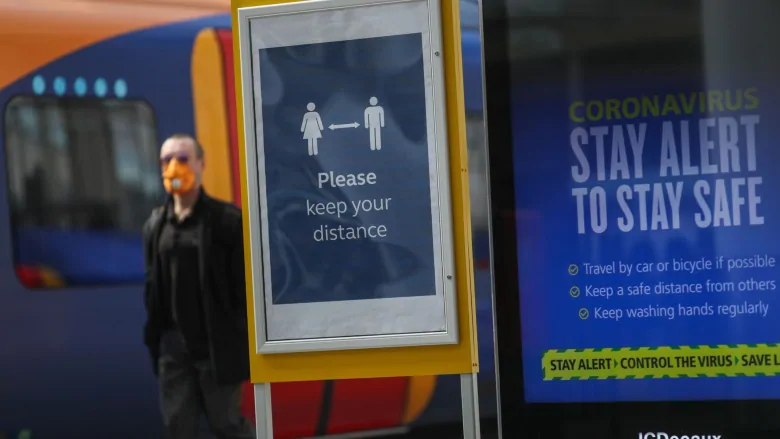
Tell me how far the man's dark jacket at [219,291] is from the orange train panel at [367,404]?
0.78 meters

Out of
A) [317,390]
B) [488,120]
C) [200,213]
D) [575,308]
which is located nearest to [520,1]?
[488,120]

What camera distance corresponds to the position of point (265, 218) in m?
3.90

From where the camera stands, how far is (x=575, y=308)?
3.98 m

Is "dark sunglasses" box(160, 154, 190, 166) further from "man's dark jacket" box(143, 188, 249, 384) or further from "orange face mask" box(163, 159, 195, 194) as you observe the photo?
"man's dark jacket" box(143, 188, 249, 384)

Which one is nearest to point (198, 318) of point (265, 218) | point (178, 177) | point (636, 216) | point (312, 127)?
point (178, 177)

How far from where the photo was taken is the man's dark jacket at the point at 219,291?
667 cm

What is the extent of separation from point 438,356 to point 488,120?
31.0 inches

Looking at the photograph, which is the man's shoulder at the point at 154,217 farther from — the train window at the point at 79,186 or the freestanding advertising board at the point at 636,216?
the freestanding advertising board at the point at 636,216

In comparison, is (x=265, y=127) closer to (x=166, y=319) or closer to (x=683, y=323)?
(x=683, y=323)

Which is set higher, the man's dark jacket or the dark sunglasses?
the dark sunglasses

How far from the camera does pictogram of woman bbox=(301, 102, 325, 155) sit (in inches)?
153

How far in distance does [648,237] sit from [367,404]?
3784 mm

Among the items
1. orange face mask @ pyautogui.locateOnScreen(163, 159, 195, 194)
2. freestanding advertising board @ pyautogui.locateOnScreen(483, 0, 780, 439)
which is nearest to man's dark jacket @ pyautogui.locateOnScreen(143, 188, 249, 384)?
orange face mask @ pyautogui.locateOnScreen(163, 159, 195, 194)

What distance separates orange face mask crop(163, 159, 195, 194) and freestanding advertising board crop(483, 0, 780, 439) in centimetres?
326
